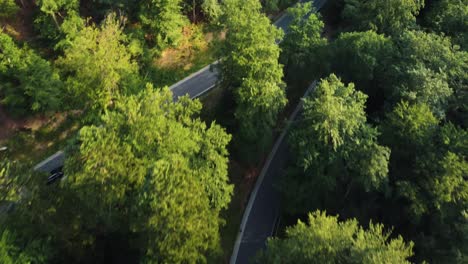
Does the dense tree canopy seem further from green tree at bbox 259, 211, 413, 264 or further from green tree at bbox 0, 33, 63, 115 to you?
green tree at bbox 0, 33, 63, 115

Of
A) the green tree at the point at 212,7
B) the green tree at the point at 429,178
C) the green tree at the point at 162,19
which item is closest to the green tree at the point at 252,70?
the green tree at the point at 162,19

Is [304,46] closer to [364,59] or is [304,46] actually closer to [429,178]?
[364,59]

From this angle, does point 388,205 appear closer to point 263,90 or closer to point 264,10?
point 263,90

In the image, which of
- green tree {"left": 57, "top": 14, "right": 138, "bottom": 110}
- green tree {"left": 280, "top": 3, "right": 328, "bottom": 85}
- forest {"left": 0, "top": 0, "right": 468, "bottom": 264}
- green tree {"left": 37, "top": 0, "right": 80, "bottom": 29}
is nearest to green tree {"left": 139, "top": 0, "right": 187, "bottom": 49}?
forest {"left": 0, "top": 0, "right": 468, "bottom": 264}

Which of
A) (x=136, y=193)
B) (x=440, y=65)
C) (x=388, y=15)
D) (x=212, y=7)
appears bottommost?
(x=136, y=193)

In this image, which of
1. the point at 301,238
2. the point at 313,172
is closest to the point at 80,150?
the point at 301,238

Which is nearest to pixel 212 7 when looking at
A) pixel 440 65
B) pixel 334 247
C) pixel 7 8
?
pixel 7 8

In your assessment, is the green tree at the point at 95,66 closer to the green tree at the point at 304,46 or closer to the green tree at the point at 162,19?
the green tree at the point at 162,19

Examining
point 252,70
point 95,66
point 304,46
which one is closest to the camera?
point 95,66

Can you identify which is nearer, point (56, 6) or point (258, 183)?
point (56, 6)
